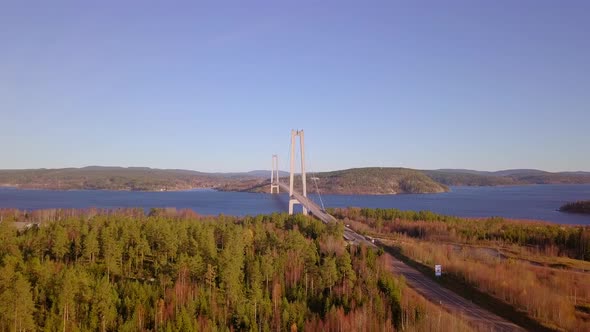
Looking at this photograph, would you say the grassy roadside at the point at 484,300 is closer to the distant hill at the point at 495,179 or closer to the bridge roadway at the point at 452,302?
the bridge roadway at the point at 452,302

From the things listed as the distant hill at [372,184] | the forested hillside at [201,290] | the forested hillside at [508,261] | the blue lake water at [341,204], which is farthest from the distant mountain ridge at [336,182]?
the forested hillside at [201,290]

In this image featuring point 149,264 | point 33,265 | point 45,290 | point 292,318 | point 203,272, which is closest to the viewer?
point 292,318

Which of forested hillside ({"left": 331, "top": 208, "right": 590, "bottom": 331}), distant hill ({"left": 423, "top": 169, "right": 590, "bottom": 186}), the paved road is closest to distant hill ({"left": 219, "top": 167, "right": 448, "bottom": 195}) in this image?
distant hill ({"left": 423, "top": 169, "right": 590, "bottom": 186})

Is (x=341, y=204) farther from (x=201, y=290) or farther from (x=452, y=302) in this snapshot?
(x=201, y=290)

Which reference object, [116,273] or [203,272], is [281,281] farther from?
[116,273]

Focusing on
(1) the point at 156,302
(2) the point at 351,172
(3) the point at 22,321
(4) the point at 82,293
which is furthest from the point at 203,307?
(2) the point at 351,172

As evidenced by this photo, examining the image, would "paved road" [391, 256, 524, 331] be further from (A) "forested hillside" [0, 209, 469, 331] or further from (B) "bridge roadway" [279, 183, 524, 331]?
(A) "forested hillside" [0, 209, 469, 331]

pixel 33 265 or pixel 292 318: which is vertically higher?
pixel 33 265

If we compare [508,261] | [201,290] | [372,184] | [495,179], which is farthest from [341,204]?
[495,179]
